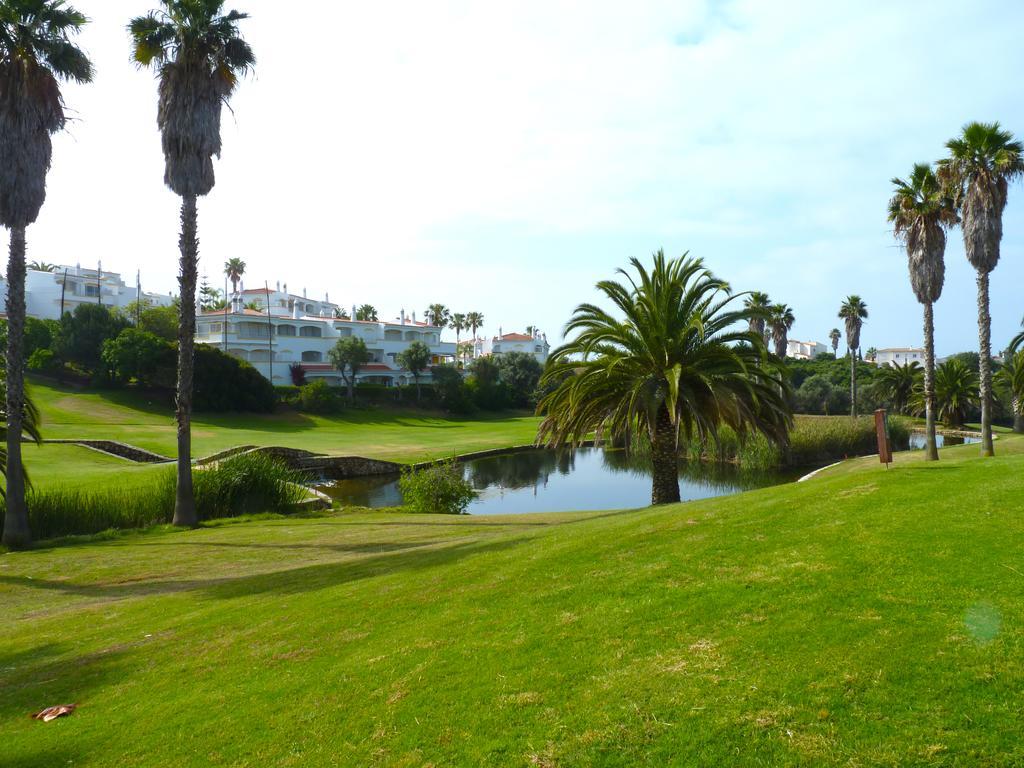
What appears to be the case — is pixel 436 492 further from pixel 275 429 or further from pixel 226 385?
pixel 226 385

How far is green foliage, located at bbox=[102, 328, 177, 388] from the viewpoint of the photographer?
68500 mm

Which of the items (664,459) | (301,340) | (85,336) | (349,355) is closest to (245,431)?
(85,336)

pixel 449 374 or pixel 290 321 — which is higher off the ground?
pixel 290 321

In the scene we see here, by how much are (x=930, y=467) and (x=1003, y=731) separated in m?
9.48

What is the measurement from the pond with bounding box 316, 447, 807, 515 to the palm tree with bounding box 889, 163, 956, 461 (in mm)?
10883

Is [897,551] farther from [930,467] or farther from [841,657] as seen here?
[930,467]

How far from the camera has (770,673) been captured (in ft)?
16.1

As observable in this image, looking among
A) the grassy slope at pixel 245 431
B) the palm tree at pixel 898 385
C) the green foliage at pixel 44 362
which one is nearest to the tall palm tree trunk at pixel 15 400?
the grassy slope at pixel 245 431

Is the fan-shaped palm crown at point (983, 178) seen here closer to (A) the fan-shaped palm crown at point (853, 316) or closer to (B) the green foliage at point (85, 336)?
(A) the fan-shaped palm crown at point (853, 316)

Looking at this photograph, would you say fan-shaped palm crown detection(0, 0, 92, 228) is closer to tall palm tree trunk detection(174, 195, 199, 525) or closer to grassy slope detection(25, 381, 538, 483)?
tall palm tree trunk detection(174, 195, 199, 525)

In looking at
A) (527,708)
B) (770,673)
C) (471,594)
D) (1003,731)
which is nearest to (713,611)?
(770,673)

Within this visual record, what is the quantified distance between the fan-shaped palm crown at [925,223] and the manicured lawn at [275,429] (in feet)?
103

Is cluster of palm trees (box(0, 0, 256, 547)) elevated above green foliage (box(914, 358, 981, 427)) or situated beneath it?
elevated above

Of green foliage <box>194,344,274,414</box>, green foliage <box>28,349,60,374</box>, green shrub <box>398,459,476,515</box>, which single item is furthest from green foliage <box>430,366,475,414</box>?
green shrub <box>398,459,476,515</box>
